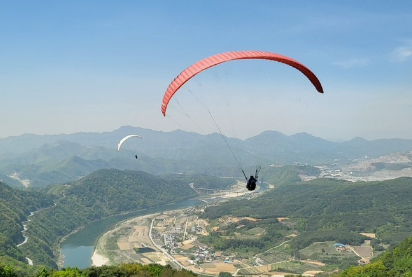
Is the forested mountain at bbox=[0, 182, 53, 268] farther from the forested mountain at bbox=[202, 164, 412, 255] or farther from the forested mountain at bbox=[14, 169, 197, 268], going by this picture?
the forested mountain at bbox=[202, 164, 412, 255]

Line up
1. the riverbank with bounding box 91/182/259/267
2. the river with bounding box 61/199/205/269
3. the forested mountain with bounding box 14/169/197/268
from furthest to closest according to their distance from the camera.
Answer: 1. the forested mountain with bounding box 14/169/197/268
2. the river with bounding box 61/199/205/269
3. the riverbank with bounding box 91/182/259/267

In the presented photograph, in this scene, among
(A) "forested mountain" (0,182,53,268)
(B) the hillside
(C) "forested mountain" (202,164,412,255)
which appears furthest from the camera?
(C) "forested mountain" (202,164,412,255)

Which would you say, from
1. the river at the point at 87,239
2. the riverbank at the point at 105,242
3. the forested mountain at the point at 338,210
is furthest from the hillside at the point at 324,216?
the river at the point at 87,239

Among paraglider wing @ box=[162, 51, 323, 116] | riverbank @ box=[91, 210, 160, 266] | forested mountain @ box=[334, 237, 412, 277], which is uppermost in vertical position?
paraglider wing @ box=[162, 51, 323, 116]

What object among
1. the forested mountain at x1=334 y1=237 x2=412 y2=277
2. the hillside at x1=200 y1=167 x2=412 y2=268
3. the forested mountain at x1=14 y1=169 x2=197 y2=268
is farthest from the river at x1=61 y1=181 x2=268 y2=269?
the forested mountain at x1=334 y1=237 x2=412 y2=277

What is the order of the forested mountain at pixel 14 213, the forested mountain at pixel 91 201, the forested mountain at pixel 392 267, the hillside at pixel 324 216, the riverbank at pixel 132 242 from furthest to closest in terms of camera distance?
the forested mountain at pixel 91 201 → the hillside at pixel 324 216 → the riverbank at pixel 132 242 → the forested mountain at pixel 14 213 → the forested mountain at pixel 392 267

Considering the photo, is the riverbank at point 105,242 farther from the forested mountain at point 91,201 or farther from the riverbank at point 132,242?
the forested mountain at point 91,201

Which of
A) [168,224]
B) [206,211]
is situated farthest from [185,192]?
[168,224]

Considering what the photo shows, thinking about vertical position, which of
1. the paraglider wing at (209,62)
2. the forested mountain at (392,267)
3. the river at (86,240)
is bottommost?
the river at (86,240)

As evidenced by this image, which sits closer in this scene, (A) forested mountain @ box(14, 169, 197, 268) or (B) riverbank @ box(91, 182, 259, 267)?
(B) riverbank @ box(91, 182, 259, 267)

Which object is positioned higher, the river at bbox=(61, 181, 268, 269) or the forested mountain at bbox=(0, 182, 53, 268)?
the forested mountain at bbox=(0, 182, 53, 268)
